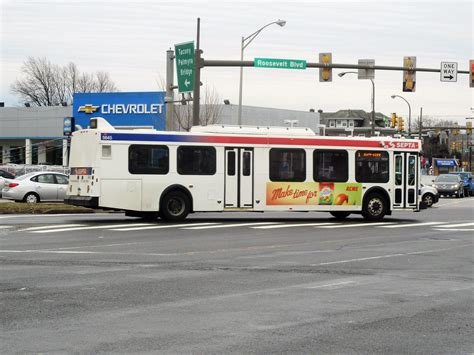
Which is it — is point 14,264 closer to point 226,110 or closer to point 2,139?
point 226,110

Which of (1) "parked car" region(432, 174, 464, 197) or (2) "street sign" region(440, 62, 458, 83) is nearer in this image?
(2) "street sign" region(440, 62, 458, 83)

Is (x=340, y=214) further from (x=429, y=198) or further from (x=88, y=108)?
(x=88, y=108)

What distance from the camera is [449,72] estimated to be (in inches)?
1307

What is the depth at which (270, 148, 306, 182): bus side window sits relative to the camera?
2470 cm

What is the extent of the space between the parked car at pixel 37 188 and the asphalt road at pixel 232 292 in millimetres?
11118

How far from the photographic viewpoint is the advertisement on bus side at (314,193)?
24558mm

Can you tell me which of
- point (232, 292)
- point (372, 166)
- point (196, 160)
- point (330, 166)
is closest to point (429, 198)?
point (372, 166)

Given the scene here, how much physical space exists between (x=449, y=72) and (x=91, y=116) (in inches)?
1257

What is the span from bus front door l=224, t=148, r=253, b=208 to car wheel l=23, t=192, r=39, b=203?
1064 centimetres

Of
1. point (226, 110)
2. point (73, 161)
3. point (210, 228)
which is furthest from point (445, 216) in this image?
point (226, 110)

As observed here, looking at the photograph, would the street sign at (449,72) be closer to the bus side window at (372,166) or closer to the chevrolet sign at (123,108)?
the bus side window at (372,166)

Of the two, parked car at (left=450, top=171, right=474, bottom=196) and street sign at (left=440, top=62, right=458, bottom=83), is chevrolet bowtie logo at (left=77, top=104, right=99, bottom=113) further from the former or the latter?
street sign at (left=440, top=62, right=458, bottom=83)

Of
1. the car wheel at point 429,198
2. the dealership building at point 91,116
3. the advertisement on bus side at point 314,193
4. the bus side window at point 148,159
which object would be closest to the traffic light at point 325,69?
the advertisement on bus side at point 314,193

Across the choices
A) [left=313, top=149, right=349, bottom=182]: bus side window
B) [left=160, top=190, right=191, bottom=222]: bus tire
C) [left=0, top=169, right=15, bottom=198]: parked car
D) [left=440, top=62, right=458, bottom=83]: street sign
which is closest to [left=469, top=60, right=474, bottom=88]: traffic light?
[left=440, top=62, right=458, bottom=83]: street sign
